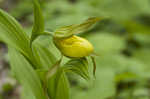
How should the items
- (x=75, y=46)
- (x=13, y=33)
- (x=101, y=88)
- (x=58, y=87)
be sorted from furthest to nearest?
(x=101, y=88) < (x=58, y=87) < (x=13, y=33) < (x=75, y=46)

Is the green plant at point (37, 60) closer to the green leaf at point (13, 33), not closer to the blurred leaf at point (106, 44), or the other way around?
the green leaf at point (13, 33)

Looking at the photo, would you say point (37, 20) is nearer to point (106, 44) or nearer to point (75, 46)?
point (75, 46)

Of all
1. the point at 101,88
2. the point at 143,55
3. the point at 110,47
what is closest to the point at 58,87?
the point at 101,88

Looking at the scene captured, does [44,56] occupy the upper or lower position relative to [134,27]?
lower

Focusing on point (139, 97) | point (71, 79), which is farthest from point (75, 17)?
point (139, 97)

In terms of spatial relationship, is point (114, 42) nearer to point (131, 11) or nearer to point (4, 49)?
point (131, 11)

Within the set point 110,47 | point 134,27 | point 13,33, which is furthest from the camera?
point 134,27
